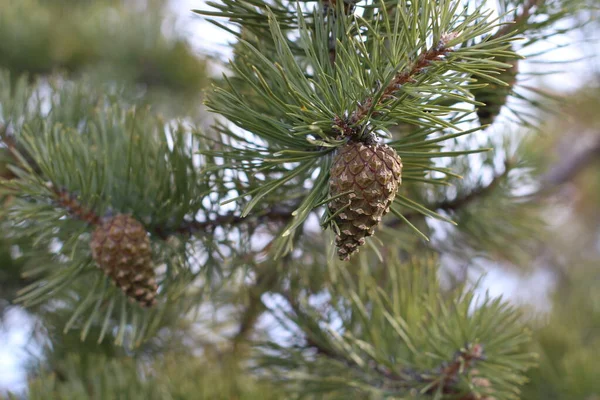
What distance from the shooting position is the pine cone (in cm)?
40

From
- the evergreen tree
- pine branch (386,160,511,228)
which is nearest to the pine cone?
the evergreen tree

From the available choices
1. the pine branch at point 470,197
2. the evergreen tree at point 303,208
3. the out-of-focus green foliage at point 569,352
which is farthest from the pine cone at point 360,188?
the out-of-focus green foliage at point 569,352

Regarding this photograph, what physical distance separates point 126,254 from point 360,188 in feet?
0.72

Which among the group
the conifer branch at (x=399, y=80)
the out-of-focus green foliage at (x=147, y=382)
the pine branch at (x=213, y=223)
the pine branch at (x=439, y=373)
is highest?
the conifer branch at (x=399, y=80)

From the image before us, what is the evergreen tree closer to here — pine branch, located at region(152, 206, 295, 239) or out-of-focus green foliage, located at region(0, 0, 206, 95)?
pine branch, located at region(152, 206, 295, 239)

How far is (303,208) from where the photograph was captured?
418 millimetres

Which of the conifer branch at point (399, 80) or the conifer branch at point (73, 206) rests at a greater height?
the conifer branch at point (399, 80)

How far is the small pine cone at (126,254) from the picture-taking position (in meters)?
0.51

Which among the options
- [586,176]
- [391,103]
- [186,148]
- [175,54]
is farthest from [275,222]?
[586,176]

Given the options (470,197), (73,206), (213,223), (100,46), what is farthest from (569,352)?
(100,46)

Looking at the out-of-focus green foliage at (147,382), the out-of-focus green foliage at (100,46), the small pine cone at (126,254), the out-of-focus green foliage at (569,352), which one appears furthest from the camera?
the out-of-focus green foliage at (100,46)

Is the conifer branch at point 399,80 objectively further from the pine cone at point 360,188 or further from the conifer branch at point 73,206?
the conifer branch at point 73,206

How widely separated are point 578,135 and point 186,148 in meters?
1.52

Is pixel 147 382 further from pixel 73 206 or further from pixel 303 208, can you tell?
pixel 303 208
